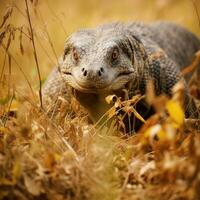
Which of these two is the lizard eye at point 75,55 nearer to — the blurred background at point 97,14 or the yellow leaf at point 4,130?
the yellow leaf at point 4,130

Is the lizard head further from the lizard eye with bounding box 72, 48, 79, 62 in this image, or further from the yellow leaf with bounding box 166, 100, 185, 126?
the yellow leaf with bounding box 166, 100, 185, 126

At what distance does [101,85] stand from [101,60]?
0.24 m

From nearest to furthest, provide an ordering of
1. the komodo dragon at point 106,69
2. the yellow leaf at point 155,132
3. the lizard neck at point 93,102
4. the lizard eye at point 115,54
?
the yellow leaf at point 155,132, the komodo dragon at point 106,69, the lizard eye at point 115,54, the lizard neck at point 93,102

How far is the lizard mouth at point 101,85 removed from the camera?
4250 mm

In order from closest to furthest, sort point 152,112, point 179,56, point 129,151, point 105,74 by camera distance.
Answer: point 129,151 < point 105,74 < point 152,112 < point 179,56

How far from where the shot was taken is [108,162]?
11.5 ft

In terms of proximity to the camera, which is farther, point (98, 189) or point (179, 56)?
point (179, 56)

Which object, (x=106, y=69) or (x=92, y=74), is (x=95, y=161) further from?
(x=106, y=69)

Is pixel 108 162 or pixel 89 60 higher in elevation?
pixel 89 60

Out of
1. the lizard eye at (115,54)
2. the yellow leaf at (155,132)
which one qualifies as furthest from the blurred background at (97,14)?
the yellow leaf at (155,132)

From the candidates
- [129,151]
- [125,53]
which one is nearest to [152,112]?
[125,53]

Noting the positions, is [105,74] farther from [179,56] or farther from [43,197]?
[179,56]

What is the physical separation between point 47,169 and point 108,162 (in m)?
0.37

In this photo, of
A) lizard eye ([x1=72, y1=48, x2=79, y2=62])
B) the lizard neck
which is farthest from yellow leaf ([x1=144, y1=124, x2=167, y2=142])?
lizard eye ([x1=72, y1=48, x2=79, y2=62])
